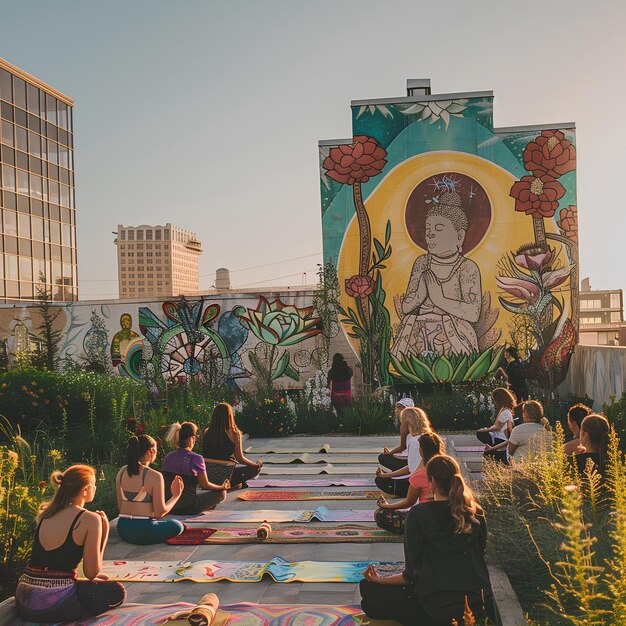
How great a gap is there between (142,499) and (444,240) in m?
12.5

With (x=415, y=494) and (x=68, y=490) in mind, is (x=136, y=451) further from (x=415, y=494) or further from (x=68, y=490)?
(x=415, y=494)

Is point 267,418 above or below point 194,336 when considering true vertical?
below

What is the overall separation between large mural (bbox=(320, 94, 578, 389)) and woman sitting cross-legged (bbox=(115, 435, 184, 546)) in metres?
11.2

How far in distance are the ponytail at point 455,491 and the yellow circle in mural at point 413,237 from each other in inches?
530

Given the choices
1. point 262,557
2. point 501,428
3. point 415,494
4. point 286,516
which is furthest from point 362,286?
point 262,557

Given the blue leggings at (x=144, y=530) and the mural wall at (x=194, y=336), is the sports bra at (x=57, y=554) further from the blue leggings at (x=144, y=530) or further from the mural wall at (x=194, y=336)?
the mural wall at (x=194, y=336)

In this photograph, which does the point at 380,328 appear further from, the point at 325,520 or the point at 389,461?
the point at 325,520

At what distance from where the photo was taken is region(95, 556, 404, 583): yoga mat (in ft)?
20.3

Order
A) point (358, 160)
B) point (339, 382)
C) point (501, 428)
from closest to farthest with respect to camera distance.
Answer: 1. point (501, 428)
2. point (339, 382)
3. point (358, 160)

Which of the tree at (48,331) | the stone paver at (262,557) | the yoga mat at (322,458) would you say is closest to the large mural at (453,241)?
the yoga mat at (322,458)

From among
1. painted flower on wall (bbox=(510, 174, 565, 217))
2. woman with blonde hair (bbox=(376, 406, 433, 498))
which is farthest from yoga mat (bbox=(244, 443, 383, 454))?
painted flower on wall (bbox=(510, 174, 565, 217))

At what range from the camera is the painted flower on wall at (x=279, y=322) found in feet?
63.4

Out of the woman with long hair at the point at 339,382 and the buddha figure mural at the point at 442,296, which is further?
the buddha figure mural at the point at 442,296

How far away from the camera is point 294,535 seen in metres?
7.54
